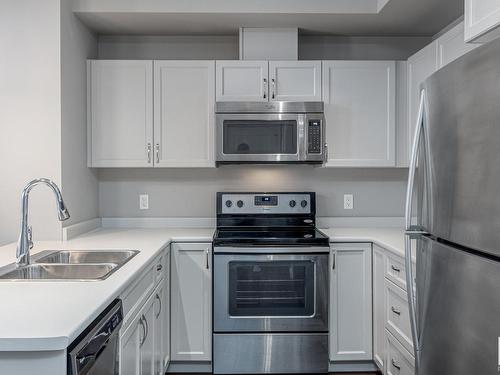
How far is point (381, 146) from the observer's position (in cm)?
288

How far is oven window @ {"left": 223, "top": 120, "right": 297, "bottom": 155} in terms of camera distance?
2.79 m

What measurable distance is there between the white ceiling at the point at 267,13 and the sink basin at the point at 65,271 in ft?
5.28

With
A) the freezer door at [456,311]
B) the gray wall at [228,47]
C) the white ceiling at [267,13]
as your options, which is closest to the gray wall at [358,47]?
the gray wall at [228,47]

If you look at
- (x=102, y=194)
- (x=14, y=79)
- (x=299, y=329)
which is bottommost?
(x=299, y=329)

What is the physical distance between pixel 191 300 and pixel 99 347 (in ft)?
4.61

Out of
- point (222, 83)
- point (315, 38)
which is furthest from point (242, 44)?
point (315, 38)

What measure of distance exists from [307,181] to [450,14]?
4.64ft

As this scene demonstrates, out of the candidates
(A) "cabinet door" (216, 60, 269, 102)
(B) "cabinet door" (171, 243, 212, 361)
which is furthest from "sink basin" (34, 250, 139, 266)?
(A) "cabinet door" (216, 60, 269, 102)

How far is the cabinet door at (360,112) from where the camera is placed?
9.38 ft

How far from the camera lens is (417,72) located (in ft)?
8.86

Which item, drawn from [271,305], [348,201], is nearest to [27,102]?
[271,305]

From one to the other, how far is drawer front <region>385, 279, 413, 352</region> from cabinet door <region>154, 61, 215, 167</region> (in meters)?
1.38

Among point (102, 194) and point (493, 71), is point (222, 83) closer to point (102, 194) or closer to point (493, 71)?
point (102, 194)

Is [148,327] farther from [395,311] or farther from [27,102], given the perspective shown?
[27,102]
